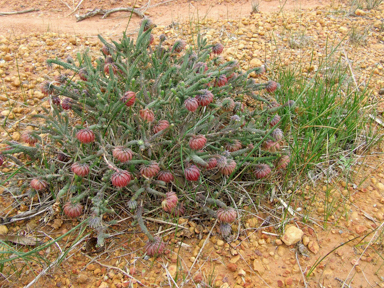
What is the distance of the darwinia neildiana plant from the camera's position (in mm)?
2041

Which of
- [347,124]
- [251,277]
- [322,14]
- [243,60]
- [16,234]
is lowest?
[251,277]

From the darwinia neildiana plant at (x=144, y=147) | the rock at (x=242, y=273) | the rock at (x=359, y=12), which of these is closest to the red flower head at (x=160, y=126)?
the darwinia neildiana plant at (x=144, y=147)

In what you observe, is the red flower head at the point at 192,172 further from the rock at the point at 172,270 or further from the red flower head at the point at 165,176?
the rock at the point at 172,270

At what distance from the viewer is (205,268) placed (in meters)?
2.02

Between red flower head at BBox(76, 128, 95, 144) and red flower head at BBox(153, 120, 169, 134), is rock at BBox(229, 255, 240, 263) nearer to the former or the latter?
red flower head at BBox(153, 120, 169, 134)

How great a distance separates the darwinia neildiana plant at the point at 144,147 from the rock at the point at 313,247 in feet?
1.68

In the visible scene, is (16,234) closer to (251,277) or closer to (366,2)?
(251,277)

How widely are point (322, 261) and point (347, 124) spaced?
1.31m

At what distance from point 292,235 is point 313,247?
148 millimetres

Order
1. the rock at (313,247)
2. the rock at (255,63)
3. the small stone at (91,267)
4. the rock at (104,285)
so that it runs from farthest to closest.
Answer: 1. the rock at (255,63)
2. the rock at (313,247)
3. the small stone at (91,267)
4. the rock at (104,285)

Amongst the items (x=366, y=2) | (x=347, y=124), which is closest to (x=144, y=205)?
(x=347, y=124)

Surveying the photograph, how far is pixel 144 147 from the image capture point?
2033 mm

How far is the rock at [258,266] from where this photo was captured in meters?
2.02

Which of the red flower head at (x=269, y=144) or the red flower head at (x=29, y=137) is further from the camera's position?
the red flower head at (x=269, y=144)
